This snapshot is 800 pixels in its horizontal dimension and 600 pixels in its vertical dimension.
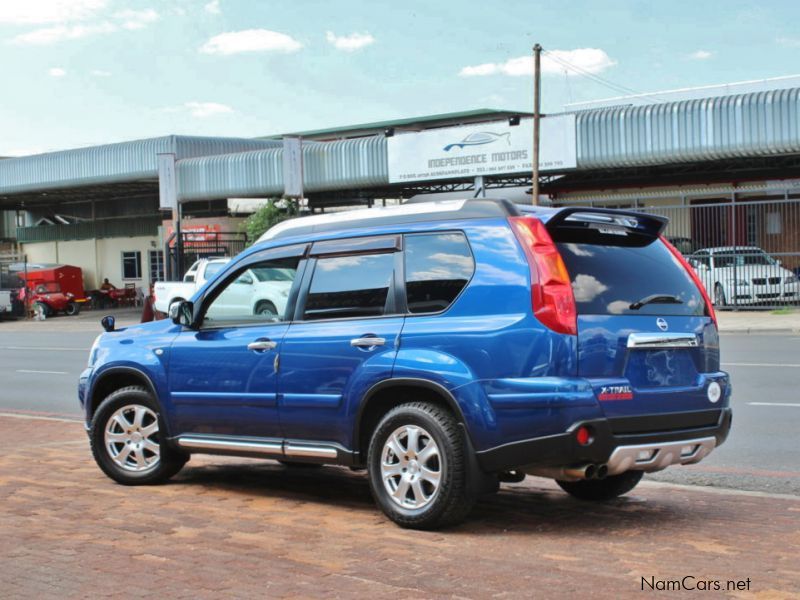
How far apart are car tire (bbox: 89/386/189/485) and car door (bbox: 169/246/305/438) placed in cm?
28

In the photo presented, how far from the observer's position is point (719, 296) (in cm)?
2944

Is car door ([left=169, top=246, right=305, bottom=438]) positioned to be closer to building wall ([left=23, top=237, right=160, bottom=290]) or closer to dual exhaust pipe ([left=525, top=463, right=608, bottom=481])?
dual exhaust pipe ([left=525, top=463, right=608, bottom=481])

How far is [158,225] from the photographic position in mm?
50062

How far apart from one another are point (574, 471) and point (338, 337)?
167 centimetres

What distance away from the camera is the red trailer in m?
45.4

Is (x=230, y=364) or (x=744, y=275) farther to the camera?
(x=744, y=275)

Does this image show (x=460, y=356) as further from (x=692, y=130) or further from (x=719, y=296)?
(x=692, y=130)

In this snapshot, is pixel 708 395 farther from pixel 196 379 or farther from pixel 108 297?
pixel 108 297

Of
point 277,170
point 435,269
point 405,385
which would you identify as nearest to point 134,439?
point 405,385

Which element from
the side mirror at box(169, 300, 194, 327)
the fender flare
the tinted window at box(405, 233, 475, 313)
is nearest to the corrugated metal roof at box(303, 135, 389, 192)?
the side mirror at box(169, 300, 194, 327)

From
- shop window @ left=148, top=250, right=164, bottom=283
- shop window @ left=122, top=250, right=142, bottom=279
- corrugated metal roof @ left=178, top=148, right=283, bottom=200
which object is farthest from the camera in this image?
shop window @ left=122, top=250, right=142, bottom=279

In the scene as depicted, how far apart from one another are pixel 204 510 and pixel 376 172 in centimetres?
2862

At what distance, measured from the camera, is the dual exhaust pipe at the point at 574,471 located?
6.25m
